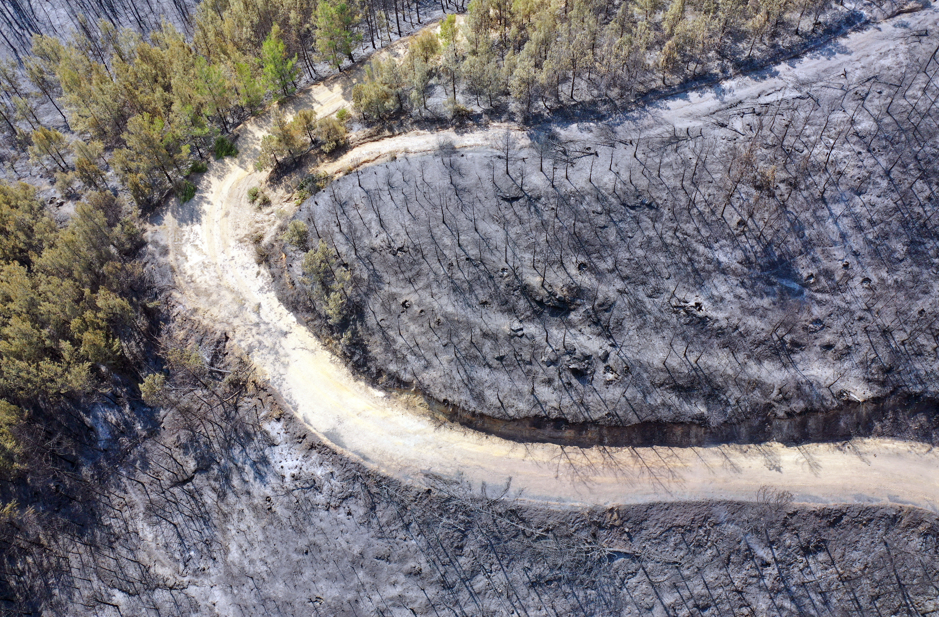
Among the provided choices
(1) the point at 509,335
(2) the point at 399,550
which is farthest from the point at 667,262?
(2) the point at 399,550

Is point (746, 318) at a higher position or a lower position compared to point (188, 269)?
lower

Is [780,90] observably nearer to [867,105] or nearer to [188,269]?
[867,105]

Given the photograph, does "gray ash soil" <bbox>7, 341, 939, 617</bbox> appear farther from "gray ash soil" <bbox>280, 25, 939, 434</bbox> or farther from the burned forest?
"gray ash soil" <bbox>280, 25, 939, 434</bbox>

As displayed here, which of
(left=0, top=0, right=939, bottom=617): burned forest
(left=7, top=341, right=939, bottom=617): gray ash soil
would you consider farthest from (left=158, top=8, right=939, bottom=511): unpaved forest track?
(left=7, top=341, right=939, bottom=617): gray ash soil

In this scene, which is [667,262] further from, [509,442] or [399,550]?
[399,550]

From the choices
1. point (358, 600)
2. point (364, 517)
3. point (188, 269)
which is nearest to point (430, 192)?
point (188, 269)

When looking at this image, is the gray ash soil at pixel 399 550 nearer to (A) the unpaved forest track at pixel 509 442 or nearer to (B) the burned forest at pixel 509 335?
(B) the burned forest at pixel 509 335
